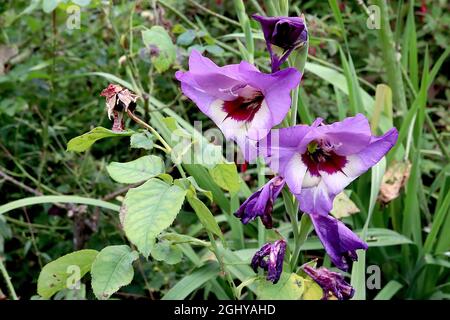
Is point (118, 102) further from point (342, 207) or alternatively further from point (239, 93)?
point (342, 207)

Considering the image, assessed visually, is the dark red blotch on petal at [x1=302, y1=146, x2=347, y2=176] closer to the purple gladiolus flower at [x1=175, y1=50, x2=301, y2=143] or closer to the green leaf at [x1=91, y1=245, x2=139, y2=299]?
the purple gladiolus flower at [x1=175, y1=50, x2=301, y2=143]

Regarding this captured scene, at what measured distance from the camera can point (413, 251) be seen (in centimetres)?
174

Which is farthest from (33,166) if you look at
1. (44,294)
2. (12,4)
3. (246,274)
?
(44,294)

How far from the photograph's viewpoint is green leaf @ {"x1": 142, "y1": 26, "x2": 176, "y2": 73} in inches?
59.2

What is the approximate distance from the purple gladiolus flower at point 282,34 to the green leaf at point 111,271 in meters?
0.36

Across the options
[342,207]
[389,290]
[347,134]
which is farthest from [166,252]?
[389,290]

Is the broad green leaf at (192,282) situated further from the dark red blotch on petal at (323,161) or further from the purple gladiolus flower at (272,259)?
the dark red blotch on petal at (323,161)

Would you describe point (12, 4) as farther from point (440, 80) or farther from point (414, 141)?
point (440, 80)

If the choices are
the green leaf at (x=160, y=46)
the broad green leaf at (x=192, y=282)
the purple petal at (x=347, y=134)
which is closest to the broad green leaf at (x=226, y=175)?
the purple petal at (x=347, y=134)

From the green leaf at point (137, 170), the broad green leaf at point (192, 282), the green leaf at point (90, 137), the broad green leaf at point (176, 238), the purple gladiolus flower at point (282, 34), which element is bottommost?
the broad green leaf at point (192, 282)

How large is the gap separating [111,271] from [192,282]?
496 mm

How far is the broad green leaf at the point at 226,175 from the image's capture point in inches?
37.0

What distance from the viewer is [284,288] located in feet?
3.18
